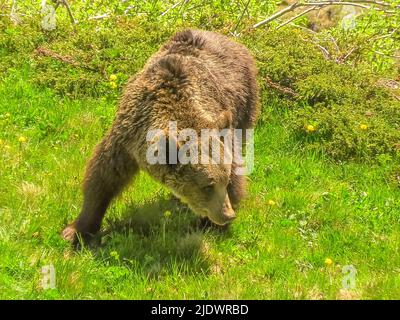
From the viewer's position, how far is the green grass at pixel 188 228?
461 cm

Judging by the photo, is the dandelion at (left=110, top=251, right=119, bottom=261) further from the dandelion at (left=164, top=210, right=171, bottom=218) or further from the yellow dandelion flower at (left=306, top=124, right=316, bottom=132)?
the yellow dandelion flower at (left=306, top=124, right=316, bottom=132)

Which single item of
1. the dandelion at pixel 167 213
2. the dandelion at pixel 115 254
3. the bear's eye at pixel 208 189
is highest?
the bear's eye at pixel 208 189

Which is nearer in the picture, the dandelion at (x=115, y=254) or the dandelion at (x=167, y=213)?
the dandelion at (x=115, y=254)

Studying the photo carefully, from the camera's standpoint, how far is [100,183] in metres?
5.20

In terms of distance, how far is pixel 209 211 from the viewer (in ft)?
16.4

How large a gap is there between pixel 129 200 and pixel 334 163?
2551mm

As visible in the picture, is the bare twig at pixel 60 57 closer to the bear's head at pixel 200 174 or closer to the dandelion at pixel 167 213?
the dandelion at pixel 167 213

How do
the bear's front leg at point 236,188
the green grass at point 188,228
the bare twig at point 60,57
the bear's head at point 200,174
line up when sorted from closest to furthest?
the green grass at point 188,228 < the bear's head at point 200,174 < the bear's front leg at point 236,188 < the bare twig at point 60,57

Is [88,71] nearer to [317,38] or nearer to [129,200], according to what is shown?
[129,200]

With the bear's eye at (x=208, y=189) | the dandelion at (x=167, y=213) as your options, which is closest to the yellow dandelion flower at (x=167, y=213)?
the dandelion at (x=167, y=213)

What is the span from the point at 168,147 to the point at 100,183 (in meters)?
0.79

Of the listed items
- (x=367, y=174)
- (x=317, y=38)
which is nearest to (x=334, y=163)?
(x=367, y=174)

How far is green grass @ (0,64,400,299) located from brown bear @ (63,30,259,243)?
349 mm

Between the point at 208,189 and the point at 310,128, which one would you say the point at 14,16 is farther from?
the point at 208,189
